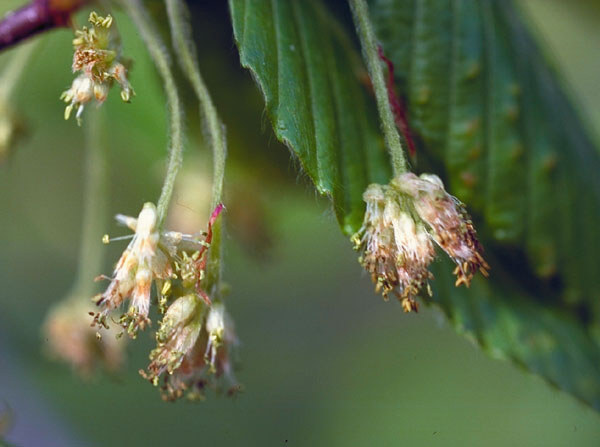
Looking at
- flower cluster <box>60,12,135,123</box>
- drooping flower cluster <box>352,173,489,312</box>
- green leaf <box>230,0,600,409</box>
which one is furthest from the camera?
green leaf <box>230,0,600,409</box>

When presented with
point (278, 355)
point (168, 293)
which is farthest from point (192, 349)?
point (278, 355)

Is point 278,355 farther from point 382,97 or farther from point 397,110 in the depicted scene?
point 382,97

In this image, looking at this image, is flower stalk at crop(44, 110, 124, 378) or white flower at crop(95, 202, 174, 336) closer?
white flower at crop(95, 202, 174, 336)

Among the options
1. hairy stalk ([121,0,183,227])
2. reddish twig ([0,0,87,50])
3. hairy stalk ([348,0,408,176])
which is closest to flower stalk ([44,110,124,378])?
reddish twig ([0,0,87,50])

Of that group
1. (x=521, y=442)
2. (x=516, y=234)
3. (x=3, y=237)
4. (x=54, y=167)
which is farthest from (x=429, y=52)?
(x=3, y=237)

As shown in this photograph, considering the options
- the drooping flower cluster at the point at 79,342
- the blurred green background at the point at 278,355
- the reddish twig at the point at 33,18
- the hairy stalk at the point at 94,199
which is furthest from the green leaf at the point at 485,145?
the blurred green background at the point at 278,355

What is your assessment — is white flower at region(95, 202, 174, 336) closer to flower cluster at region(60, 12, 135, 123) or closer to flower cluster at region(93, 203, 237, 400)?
flower cluster at region(93, 203, 237, 400)

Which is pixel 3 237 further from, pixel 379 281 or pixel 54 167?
pixel 379 281
